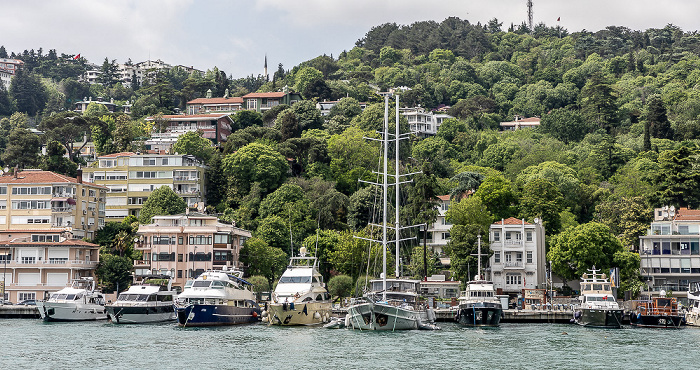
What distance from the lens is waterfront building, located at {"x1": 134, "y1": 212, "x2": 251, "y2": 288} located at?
8838 cm

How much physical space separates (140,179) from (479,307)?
55761 mm

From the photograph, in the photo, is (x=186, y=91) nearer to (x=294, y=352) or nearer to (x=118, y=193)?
(x=118, y=193)

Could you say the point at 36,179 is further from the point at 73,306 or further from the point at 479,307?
the point at 479,307

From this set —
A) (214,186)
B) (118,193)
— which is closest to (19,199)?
(118,193)

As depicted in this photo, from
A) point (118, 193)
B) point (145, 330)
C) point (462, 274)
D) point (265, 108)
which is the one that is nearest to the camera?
point (145, 330)

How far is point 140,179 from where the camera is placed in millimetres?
109250

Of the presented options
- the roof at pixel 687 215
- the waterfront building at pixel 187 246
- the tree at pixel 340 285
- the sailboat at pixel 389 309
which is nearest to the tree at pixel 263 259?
the waterfront building at pixel 187 246

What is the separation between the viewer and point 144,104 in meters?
158

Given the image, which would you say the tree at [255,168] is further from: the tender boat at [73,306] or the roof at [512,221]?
the tender boat at [73,306]

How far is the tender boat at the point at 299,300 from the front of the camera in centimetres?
6494

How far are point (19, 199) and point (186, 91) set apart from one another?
76358mm

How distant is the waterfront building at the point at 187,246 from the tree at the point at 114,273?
4.21ft

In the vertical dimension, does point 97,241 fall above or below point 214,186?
below

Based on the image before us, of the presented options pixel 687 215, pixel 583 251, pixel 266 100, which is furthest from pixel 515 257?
pixel 266 100
